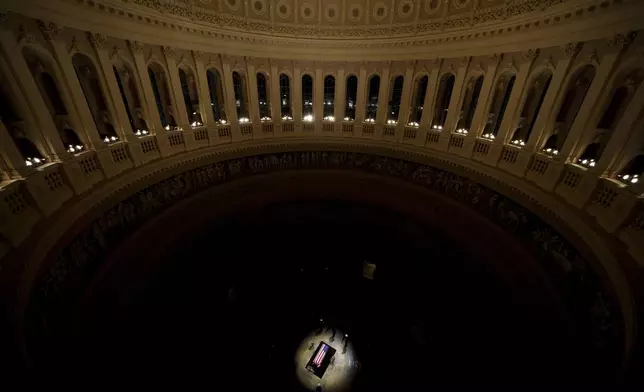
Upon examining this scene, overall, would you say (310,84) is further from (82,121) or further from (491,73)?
(82,121)

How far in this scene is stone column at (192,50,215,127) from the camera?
54.2ft

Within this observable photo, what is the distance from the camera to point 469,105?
17.2 meters

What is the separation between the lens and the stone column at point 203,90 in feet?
54.2

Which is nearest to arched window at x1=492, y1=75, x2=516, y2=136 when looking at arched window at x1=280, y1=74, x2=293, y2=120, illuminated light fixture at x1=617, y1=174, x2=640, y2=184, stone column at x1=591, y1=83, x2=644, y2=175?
stone column at x1=591, y1=83, x2=644, y2=175

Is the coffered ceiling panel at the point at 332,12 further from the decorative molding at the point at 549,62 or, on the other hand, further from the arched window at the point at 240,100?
the decorative molding at the point at 549,62

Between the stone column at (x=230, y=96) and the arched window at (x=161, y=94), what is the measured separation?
3.23 meters

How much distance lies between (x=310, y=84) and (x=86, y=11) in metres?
12.6

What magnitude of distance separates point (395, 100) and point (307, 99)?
6.09m

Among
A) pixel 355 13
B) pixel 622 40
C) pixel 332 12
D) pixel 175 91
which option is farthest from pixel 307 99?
pixel 622 40

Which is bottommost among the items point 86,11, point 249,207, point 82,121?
point 249,207

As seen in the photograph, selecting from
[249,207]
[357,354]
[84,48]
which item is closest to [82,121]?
[84,48]

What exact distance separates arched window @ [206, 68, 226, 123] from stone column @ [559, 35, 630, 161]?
59.4 feet

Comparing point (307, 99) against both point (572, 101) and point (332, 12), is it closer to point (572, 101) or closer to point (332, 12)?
point (332, 12)

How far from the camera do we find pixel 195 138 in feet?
57.9
